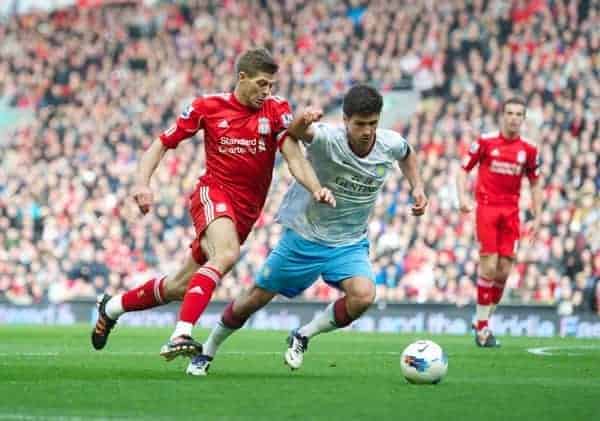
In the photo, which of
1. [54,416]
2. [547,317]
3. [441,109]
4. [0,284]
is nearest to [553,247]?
[547,317]

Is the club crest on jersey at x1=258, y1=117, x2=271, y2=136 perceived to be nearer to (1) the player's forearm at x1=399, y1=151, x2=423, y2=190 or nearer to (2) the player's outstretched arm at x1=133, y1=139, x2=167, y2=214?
(2) the player's outstretched arm at x1=133, y1=139, x2=167, y2=214

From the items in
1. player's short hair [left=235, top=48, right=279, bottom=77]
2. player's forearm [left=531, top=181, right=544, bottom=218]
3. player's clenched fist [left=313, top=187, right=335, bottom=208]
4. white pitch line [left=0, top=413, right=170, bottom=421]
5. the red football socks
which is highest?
player's forearm [left=531, top=181, right=544, bottom=218]

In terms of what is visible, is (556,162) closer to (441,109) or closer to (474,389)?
(441,109)

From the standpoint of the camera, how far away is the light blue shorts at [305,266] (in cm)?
1013

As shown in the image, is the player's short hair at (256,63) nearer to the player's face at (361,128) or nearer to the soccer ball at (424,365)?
the player's face at (361,128)

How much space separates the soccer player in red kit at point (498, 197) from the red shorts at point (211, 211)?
494 cm

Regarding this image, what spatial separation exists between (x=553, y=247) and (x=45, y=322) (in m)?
9.03

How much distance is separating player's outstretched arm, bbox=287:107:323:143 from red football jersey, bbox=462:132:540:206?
5.31 metres

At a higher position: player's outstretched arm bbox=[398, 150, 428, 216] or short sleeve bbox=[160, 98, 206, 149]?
short sleeve bbox=[160, 98, 206, 149]

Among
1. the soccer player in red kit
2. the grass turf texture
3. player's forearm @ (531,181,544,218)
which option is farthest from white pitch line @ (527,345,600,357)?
player's forearm @ (531,181,544,218)

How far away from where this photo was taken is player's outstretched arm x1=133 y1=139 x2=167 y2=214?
9.59 meters

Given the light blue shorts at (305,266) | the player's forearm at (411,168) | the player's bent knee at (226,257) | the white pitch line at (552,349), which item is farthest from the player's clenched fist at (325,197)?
the white pitch line at (552,349)

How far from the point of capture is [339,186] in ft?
33.2

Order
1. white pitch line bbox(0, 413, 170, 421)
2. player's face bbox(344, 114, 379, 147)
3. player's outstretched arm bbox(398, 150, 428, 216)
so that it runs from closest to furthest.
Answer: white pitch line bbox(0, 413, 170, 421) → player's face bbox(344, 114, 379, 147) → player's outstretched arm bbox(398, 150, 428, 216)
